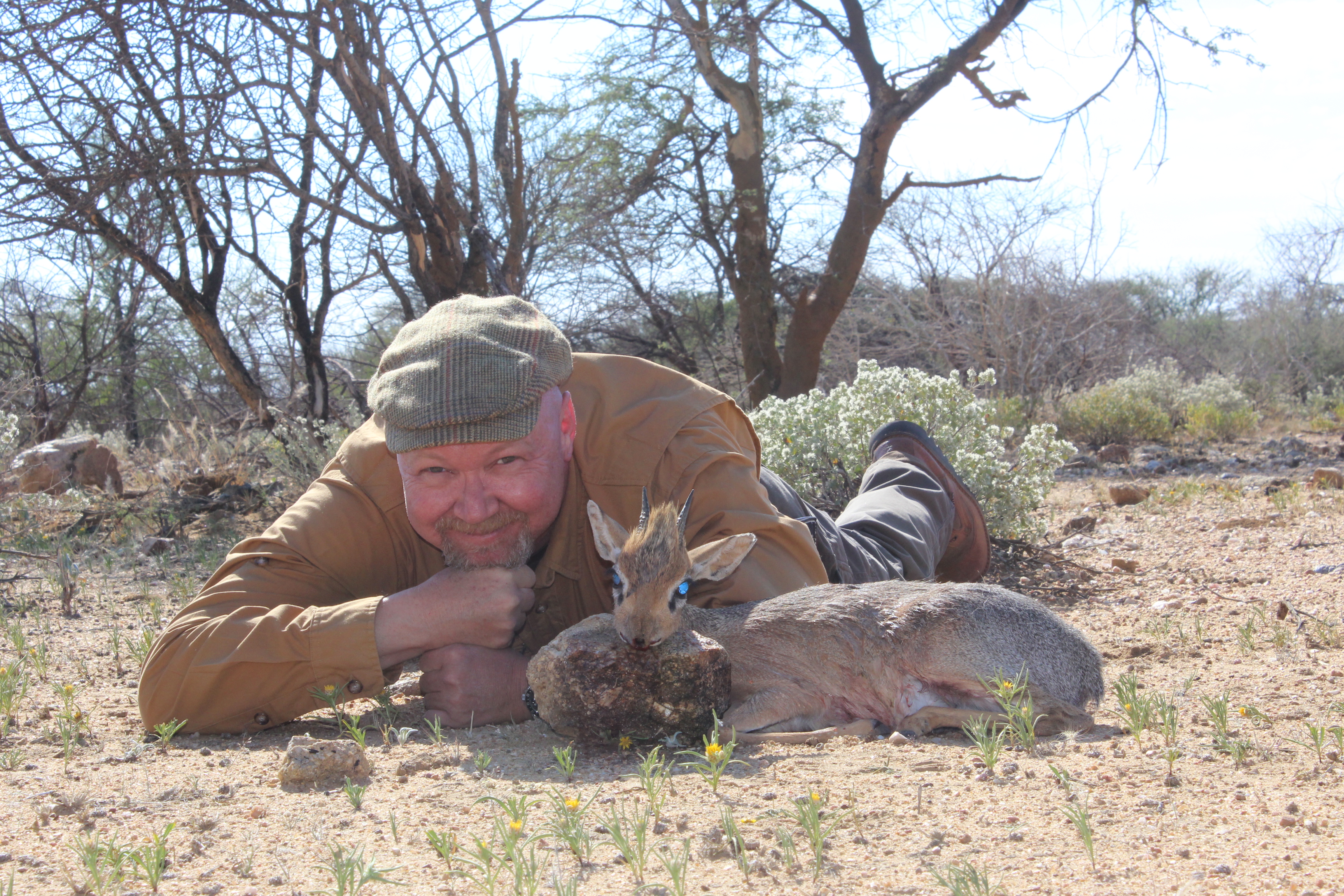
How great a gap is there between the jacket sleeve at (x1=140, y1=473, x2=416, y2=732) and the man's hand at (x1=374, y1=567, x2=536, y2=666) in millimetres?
61

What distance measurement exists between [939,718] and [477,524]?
1685 millimetres

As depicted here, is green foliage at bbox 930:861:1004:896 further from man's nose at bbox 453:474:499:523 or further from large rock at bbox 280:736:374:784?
man's nose at bbox 453:474:499:523

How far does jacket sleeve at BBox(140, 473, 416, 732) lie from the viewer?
3568 mm

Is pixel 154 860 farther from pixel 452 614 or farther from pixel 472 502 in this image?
pixel 472 502

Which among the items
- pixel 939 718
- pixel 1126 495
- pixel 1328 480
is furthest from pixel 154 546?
pixel 1328 480

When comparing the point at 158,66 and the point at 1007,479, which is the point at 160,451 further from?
the point at 1007,479

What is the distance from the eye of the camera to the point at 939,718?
348 centimetres

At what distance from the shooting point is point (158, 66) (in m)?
8.96

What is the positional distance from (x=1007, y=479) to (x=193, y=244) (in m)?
9.13

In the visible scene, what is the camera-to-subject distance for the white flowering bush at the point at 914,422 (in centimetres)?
702

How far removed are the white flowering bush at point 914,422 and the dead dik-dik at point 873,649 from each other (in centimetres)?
334

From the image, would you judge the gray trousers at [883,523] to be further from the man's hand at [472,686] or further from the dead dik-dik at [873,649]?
the man's hand at [472,686]

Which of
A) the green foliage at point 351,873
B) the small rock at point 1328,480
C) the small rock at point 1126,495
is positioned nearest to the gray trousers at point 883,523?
the green foliage at point 351,873

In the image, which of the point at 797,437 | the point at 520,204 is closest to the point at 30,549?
the point at 520,204
